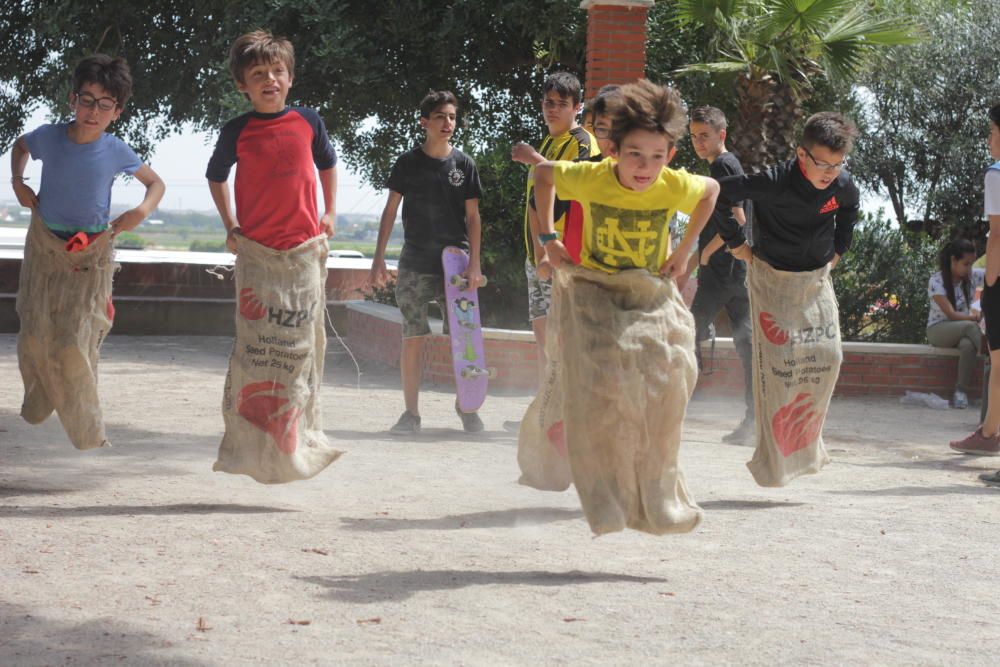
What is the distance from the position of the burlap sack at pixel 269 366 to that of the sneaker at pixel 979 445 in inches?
161

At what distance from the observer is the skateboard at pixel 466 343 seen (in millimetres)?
8172

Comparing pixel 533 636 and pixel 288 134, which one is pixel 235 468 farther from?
pixel 533 636

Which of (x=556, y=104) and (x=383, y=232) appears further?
Answer: (x=383, y=232)

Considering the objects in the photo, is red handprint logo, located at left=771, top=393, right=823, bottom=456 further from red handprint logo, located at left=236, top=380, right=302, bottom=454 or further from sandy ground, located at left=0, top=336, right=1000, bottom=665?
red handprint logo, located at left=236, top=380, right=302, bottom=454

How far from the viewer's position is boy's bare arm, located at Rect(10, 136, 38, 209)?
6.17 m

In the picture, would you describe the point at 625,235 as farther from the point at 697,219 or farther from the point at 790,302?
the point at 790,302

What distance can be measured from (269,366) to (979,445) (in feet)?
14.3

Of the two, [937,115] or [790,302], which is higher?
[937,115]

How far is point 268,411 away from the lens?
561 cm

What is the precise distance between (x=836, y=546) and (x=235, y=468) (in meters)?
2.41

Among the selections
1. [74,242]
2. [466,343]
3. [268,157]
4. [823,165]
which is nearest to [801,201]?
[823,165]

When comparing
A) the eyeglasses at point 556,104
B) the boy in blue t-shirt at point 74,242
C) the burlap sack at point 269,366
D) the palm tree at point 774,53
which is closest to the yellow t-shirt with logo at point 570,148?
the eyeglasses at point 556,104

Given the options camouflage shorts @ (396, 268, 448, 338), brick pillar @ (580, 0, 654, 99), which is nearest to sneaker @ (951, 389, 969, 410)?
brick pillar @ (580, 0, 654, 99)

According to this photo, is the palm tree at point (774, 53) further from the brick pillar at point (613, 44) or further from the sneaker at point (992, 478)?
the sneaker at point (992, 478)
